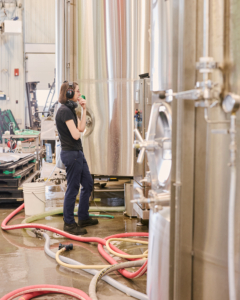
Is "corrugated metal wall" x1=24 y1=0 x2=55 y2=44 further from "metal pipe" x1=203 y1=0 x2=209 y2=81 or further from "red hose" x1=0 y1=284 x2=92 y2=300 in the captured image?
"metal pipe" x1=203 y1=0 x2=209 y2=81

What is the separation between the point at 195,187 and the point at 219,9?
587 mm

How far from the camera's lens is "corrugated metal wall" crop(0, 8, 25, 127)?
11.4 metres

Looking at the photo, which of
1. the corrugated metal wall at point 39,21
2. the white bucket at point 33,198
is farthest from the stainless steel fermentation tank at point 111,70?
the corrugated metal wall at point 39,21

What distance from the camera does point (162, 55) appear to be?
1.35 m

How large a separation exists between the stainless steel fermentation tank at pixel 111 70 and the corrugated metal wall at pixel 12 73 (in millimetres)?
8076

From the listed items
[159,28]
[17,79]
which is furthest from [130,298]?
[17,79]

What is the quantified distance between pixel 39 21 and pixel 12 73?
1.95 metres

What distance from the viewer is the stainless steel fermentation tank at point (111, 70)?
143 inches

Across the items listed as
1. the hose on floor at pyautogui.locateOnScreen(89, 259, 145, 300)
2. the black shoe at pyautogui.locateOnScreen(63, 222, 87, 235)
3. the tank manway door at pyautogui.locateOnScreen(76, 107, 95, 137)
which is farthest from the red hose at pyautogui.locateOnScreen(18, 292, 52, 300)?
the tank manway door at pyautogui.locateOnScreen(76, 107, 95, 137)

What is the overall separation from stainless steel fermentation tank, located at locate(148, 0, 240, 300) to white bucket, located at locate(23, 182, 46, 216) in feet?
8.86

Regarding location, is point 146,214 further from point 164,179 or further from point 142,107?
point 164,179

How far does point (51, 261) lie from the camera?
8.35 ft

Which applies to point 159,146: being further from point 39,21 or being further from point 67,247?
point 39,21

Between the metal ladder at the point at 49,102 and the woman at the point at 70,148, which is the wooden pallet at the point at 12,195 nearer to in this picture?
the woman at the point at 70,148
